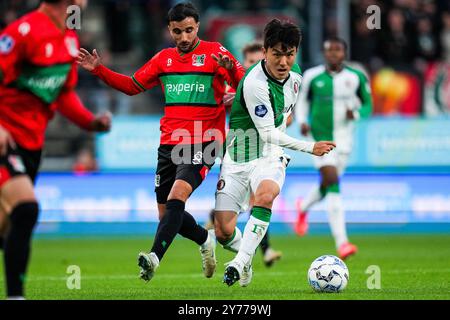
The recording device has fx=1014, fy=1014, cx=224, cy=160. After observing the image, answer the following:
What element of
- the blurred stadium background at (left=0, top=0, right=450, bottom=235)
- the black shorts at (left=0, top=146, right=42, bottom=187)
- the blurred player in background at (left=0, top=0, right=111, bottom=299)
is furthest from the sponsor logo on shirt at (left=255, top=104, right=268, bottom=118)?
the blurred stadium background at (left=0, top=0, right=450, bottom=235)

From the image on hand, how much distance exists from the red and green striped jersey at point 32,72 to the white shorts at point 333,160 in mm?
5788

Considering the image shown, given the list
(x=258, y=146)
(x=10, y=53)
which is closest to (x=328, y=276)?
(x=258, y=146)

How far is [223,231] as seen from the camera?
29.1 ft

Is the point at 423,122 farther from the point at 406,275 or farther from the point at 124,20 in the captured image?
the point at 406,275

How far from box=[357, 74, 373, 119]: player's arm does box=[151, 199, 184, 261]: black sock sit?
479cm

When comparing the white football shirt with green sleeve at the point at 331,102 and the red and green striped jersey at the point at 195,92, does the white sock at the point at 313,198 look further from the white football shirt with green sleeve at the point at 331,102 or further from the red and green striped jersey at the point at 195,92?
the red and green striped jersey at the point at 195,92

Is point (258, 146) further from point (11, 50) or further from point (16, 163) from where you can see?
point (11, 50)

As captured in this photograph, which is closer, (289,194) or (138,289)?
(138,289)

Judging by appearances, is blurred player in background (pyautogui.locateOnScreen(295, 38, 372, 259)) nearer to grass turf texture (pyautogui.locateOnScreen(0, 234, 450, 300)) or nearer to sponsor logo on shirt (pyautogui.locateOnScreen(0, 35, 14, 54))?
grass turf texture (pyautogui.locateOnScreen(0, 234, 450, 300))

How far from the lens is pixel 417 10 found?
797 inches

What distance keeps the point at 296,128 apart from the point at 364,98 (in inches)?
184

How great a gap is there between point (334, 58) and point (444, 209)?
16.1ft

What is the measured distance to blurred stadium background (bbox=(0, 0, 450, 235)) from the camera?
1661 centimetres
